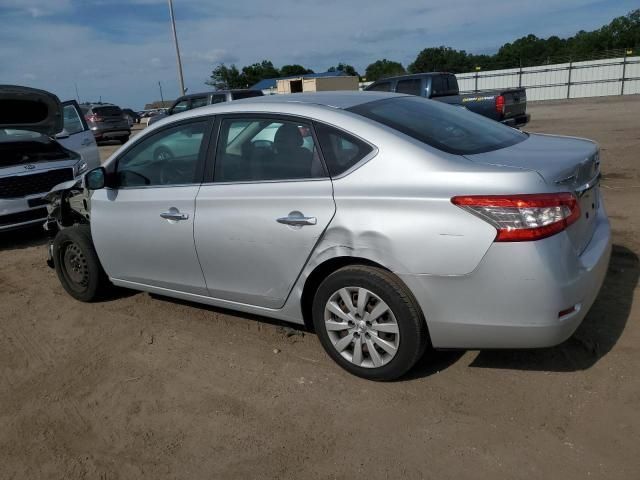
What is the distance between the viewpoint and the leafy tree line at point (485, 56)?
62.7 meters

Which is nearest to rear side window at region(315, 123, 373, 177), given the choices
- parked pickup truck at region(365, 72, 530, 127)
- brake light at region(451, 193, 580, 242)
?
brake light at region(451, 193, 580, 242)

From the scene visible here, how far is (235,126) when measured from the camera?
11.9 ft

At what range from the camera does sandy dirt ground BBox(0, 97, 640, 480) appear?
2.63m

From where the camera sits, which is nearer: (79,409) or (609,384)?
(609,384)

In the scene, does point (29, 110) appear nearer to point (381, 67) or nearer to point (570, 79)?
point (570, 79)

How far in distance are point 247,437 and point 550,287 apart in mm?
1717

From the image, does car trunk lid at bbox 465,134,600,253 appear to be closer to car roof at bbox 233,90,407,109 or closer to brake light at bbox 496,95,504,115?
car roof at bbox 233,90,407,109

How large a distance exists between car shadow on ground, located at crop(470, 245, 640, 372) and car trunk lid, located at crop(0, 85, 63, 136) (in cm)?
556

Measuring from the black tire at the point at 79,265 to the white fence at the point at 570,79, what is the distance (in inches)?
1262

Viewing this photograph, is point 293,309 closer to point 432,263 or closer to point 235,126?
point 432,263

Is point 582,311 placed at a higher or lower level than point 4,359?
higher

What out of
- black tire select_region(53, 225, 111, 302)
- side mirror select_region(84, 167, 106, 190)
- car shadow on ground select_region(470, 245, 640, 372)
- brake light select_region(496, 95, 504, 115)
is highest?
side mirror select_region(84, 167, 106, 190)

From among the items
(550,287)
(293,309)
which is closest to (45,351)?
(293,309)

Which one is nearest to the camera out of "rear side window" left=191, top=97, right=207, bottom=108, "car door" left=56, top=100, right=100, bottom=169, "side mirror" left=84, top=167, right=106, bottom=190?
"side mirror" left=84, top=167, right=106, bottom=190
